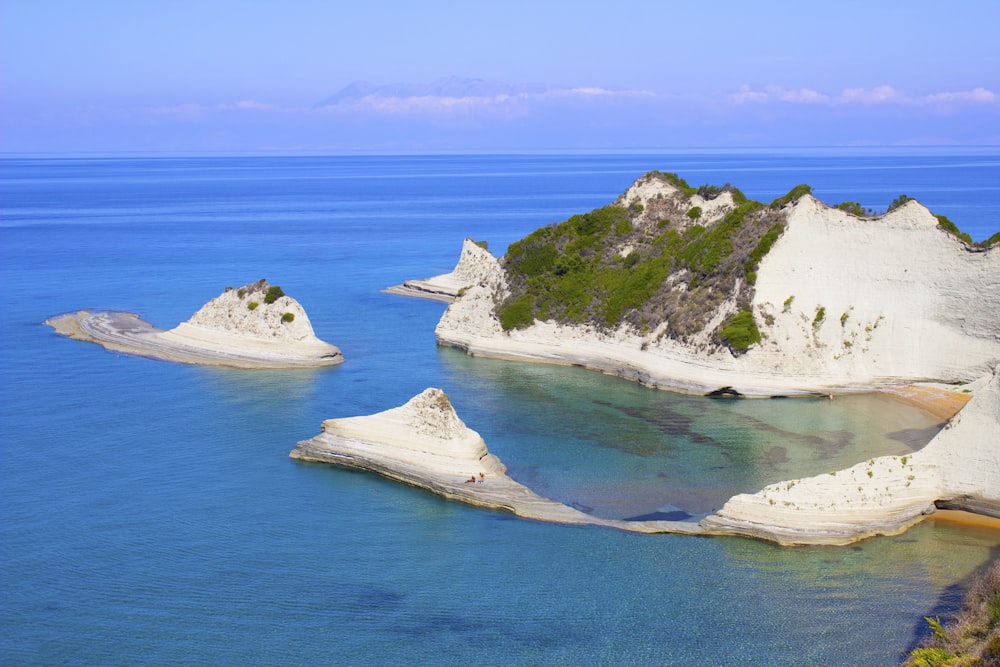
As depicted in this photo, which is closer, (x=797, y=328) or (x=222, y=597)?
(x=222, y=597)

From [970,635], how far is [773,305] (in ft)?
99.7

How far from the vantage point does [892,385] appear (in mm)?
49344

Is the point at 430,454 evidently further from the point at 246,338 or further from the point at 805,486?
the point at 246,338

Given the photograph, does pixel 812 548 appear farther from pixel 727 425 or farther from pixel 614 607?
pixel 727 425

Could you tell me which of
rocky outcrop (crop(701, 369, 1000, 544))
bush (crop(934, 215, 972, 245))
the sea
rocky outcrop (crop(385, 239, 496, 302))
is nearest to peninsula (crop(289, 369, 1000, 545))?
rocky outcrop (crop(701, 369, 1000, 544))

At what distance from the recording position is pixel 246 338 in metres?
58.1

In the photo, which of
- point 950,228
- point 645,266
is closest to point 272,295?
point 645,266

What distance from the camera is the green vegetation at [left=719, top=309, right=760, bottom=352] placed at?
5091 centimetres

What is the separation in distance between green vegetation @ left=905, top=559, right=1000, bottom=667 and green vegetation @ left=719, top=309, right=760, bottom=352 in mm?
25126

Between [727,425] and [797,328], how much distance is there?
9.78 m

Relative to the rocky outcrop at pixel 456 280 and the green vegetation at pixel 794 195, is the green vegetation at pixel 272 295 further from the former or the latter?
the green vegetation at pixel 794 195

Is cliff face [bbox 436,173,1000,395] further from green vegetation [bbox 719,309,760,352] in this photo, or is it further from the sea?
the sea

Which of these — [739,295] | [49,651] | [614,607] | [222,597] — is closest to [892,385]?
[739,295]

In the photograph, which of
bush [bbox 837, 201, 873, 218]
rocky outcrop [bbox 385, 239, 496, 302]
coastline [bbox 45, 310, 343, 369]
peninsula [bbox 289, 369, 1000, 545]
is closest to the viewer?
peninsula [bbox 289, 369, 1000, 545]
